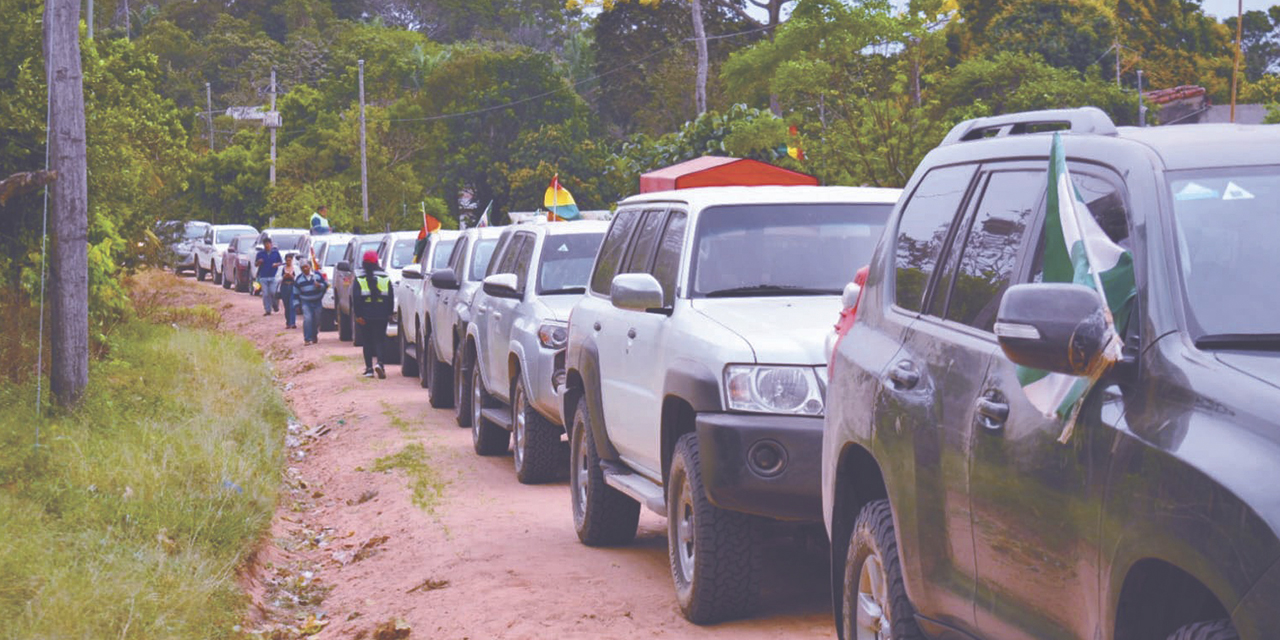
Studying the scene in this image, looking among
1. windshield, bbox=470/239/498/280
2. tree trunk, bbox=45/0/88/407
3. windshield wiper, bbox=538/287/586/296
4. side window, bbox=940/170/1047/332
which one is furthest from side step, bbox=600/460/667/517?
windshield, bbox=470/239/498/280

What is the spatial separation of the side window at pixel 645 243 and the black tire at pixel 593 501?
94 centimetres

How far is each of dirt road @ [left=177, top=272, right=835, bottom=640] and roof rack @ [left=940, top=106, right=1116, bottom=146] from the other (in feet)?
9.00

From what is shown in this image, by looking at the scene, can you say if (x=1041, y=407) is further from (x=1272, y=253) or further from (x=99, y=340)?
(x=99, y=340)

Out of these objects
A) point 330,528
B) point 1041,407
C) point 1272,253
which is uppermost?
point 1272,253

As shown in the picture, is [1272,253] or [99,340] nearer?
[1272,253]

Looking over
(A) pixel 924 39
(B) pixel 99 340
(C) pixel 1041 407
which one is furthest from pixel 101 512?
(A) pixel 924 39

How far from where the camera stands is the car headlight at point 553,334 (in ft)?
38.9

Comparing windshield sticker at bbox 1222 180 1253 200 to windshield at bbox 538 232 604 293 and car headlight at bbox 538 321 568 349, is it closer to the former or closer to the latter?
car headlight at bbox 538 321 568 349

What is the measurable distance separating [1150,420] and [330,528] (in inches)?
378

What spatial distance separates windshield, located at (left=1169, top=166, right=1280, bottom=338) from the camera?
355cm

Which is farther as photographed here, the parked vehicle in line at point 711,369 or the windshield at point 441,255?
the windshield at point 441,255

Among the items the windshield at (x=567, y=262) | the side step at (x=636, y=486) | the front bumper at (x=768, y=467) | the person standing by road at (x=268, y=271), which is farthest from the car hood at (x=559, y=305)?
the person standing by road at (x=268, y=271)

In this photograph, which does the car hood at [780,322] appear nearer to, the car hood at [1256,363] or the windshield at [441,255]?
the car hood at [1256,363]

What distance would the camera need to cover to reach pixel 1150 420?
3.43 meters
